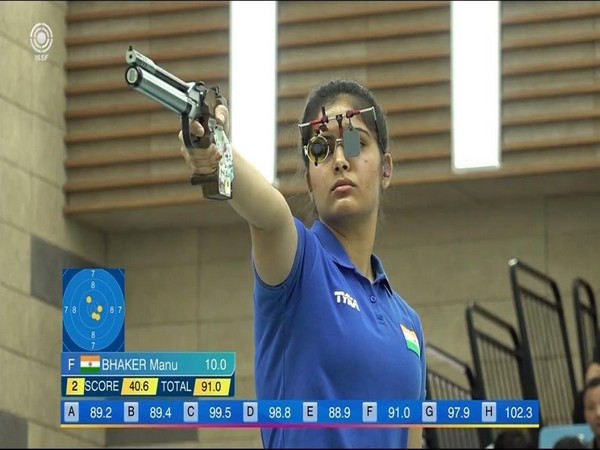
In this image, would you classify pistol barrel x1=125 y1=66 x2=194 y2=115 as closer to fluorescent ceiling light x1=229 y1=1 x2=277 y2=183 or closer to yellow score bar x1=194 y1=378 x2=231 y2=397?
yellow score bar x1=194 y1=378 x2=231 y2=397

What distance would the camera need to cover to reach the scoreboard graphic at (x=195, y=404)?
211 cm

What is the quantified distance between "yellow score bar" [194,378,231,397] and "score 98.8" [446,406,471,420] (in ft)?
0.97

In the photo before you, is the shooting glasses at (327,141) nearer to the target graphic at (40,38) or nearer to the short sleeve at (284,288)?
the short sleeve at (284,288)

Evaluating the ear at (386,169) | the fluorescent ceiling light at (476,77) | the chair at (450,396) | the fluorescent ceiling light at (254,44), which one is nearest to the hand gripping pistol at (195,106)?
the ear at (386,169)

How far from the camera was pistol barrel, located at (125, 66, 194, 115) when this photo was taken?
72.4 inches

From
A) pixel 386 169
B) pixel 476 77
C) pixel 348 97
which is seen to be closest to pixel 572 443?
pixel 476 77

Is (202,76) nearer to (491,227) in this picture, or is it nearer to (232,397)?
(491,227)

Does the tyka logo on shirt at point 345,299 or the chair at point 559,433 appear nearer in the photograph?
the tyka logo on shirt at point 345,299

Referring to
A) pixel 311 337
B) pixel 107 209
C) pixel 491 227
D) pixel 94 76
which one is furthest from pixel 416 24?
pixel 311 337

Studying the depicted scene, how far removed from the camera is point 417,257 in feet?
28.6

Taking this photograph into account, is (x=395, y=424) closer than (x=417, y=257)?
Yes

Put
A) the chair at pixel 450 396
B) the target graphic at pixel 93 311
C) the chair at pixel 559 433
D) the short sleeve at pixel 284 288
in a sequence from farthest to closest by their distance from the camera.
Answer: the chair at pixel 450 396
the chair at pixel 559 433
the short sleeve at pixel 284 288
the target graphic at pixel 93 311

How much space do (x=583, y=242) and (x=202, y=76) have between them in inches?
85.3

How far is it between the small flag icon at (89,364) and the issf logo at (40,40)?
0.57 meters
